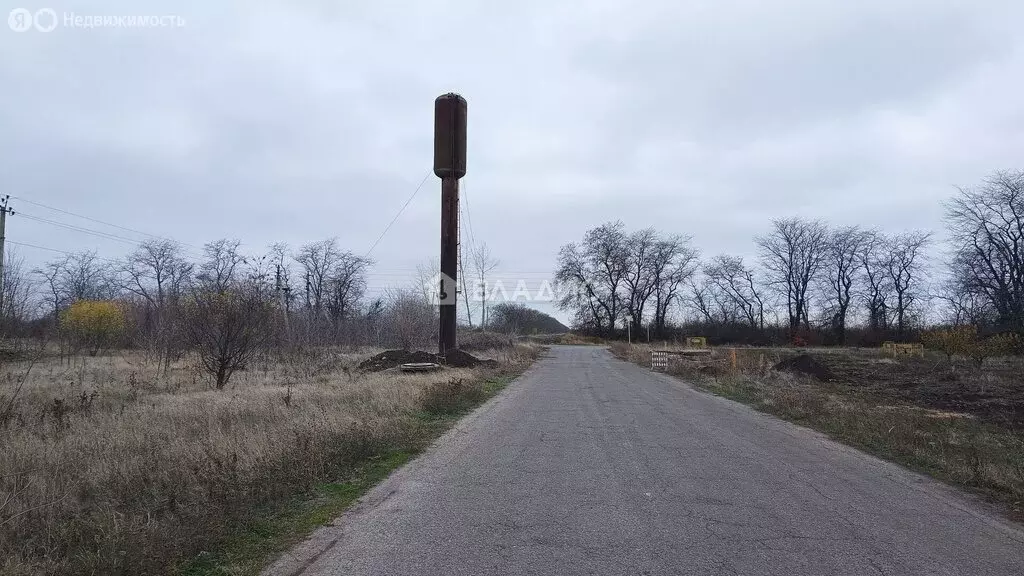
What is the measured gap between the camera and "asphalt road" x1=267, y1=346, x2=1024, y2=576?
4570 mm

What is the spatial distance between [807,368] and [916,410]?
47.0 ft

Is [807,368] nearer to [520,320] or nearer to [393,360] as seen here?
[393,360]

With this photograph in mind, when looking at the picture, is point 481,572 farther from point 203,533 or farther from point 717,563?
point 203,533

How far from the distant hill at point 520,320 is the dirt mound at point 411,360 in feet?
142

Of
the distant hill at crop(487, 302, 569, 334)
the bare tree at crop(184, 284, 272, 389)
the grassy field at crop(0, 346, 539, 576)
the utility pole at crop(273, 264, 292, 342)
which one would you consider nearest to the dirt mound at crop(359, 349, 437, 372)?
the utility pole at crop(273, 264, 292, 342)

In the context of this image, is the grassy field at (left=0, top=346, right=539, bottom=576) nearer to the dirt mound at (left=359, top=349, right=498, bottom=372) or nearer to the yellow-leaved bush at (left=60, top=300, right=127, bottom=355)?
the dirt mound at (left=359, top=349, right=498, bottom=372)

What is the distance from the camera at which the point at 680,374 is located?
28.4 m

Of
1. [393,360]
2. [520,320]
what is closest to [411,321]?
[393,360]

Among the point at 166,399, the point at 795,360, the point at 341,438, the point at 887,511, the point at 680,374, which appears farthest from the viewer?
the point at 795,360

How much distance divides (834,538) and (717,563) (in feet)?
4.40

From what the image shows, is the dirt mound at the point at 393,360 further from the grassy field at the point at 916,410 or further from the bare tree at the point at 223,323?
the grassy field at the point at 916,410

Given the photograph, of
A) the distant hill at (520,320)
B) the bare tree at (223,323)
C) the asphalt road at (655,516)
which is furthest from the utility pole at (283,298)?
the distant hill at (520,320)

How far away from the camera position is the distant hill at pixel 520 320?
80.3 metres

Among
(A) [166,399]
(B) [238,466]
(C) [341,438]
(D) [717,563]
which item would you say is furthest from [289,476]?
(A) [166,399]
